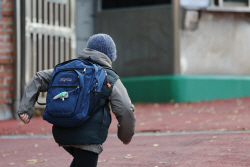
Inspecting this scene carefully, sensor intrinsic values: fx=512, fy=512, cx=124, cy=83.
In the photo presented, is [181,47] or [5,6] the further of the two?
[181,47]

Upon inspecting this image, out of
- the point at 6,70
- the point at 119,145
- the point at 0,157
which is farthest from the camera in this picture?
the point at 6,70

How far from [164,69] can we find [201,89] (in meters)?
1.07

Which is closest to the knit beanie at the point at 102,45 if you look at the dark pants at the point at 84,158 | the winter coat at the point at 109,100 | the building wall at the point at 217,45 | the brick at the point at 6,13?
the winter coat at the point at 109,100

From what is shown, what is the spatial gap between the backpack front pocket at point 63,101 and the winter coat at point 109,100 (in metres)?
0.16

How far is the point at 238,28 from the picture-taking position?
1333 cm

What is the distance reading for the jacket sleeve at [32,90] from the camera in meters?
3.57

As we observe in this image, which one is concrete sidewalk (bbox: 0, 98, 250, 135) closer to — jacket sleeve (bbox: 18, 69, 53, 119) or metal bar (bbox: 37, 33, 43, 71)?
metal bar (bbox: 37, 33, 43, 71)

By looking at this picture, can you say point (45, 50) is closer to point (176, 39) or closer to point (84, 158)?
point (176, 39)

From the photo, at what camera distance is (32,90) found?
361 cm

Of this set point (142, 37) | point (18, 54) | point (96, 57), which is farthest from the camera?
point (142, 37)

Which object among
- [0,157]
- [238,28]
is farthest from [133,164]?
[238,28]

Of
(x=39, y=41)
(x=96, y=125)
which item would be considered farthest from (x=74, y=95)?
(x=39, y=41)

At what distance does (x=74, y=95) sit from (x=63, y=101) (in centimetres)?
8

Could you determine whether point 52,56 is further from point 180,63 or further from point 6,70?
point 180,63
